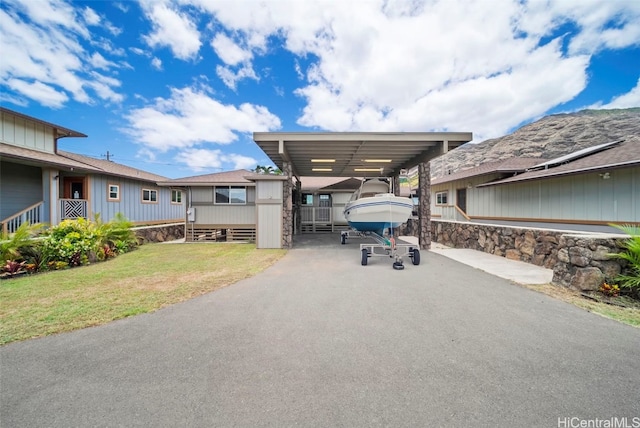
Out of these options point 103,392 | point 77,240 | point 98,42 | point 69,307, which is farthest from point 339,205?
point 98,42

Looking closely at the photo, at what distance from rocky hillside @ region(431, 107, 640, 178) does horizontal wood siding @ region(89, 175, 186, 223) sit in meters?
33.8

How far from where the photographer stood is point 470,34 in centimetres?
1146

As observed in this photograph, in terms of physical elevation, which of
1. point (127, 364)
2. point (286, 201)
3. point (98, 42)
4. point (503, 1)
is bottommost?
point (127, 364)

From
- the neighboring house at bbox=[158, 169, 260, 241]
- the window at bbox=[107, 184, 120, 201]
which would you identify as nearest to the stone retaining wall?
the neighboring house at bbox=[158, 169, 260, 241]

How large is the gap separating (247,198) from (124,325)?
1029 centimetres

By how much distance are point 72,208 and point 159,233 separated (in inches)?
140

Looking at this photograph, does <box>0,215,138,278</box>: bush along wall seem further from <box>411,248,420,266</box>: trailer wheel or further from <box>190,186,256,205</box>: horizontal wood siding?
<box>411,248,420,266</box>: trailer wheel

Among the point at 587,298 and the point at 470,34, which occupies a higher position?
the point at 470,34

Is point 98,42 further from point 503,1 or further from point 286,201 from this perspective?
point 503,1

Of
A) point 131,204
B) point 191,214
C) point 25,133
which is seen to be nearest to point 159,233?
point 191,214

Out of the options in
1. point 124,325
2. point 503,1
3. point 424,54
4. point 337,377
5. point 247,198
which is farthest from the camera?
point 424,54

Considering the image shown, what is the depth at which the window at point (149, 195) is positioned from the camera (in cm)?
Answer: 1428

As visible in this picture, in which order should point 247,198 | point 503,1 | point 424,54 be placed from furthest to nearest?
point 424,54 → point 247,198 → point 503,1

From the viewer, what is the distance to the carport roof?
27.7 feet
